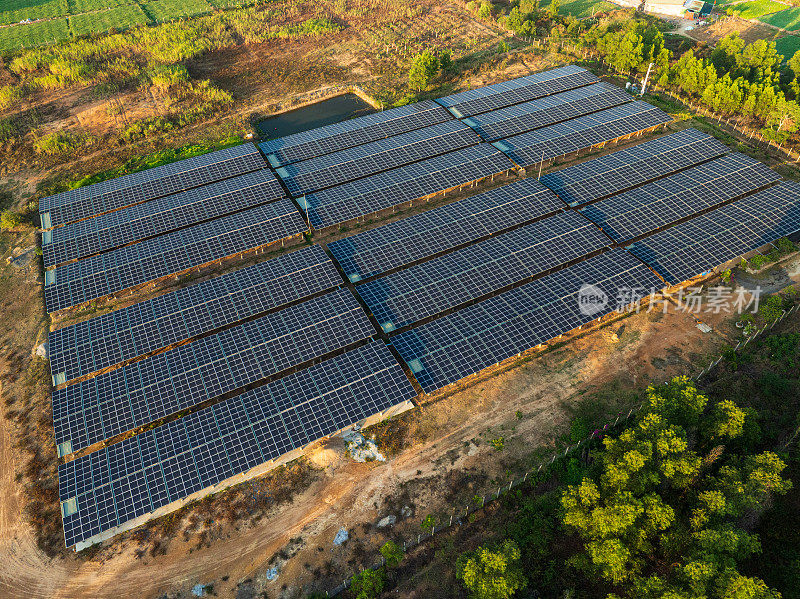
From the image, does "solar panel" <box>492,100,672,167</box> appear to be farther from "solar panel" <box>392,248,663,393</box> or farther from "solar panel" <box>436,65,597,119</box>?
"solar panel" <box>392,248,663,393</box>

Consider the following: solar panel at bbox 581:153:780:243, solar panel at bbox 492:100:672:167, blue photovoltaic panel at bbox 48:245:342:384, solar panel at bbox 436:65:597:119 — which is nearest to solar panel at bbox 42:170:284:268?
blue photovoltaic panel at bbox 48:245:342:384

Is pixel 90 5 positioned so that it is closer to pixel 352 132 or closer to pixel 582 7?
pixel 352 132

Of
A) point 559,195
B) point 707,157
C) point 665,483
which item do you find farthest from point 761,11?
point 665,483

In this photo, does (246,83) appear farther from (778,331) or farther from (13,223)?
(778,331)

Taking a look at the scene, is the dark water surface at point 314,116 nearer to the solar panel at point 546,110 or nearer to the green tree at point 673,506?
the solar panel at point 546,110

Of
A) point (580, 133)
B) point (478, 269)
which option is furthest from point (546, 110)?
point (478, 269)

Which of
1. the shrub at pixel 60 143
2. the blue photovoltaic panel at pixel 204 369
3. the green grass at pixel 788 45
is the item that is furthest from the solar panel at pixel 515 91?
the shrub at pixel 60 143
